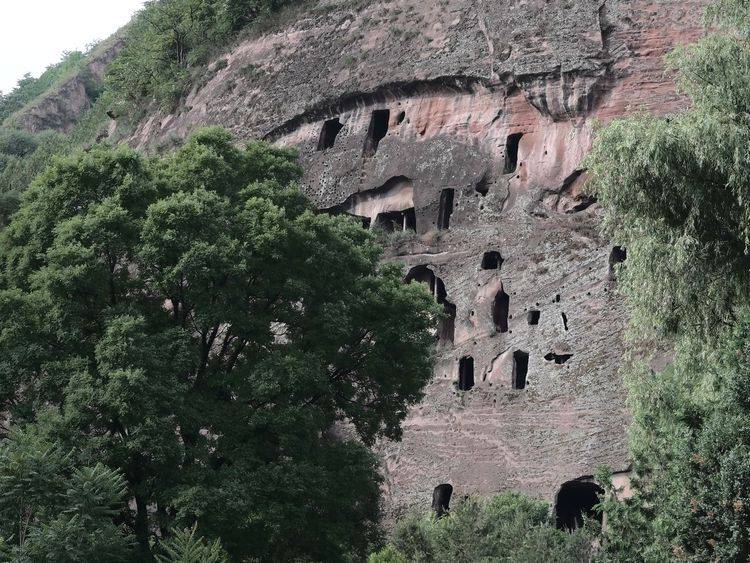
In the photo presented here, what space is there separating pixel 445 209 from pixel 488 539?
15.0m

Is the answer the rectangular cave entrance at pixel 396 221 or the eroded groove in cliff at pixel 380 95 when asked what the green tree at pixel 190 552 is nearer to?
the rectangular cave entrance at pixel 396 221

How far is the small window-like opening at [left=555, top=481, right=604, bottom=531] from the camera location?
114ft

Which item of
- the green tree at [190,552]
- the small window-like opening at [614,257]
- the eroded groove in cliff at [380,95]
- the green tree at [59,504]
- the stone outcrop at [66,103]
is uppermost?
the stone outcrop at [66,103]

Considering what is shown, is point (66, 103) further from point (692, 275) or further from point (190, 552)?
point (190, 552)

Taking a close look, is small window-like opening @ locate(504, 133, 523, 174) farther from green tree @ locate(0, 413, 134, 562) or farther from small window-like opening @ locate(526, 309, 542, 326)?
green tree @ locate(0, 413, 134, 562)

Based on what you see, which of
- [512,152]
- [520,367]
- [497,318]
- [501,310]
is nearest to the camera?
[520,367]

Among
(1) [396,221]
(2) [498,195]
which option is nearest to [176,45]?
(1) [396,221]

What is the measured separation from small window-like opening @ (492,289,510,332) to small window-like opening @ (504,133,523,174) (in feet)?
13.6

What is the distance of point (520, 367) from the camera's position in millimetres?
37438

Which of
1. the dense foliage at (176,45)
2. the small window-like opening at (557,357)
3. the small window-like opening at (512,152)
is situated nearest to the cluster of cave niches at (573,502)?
the small window-like opening at (557,357)

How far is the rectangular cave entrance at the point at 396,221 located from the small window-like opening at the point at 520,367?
251 inches

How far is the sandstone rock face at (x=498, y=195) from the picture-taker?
35781 mm

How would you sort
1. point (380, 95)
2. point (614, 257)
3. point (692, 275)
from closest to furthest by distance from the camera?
1. point (692, 275)
2. point (614, 257)
3. point (380, 95)

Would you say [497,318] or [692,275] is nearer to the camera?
[692,275]
